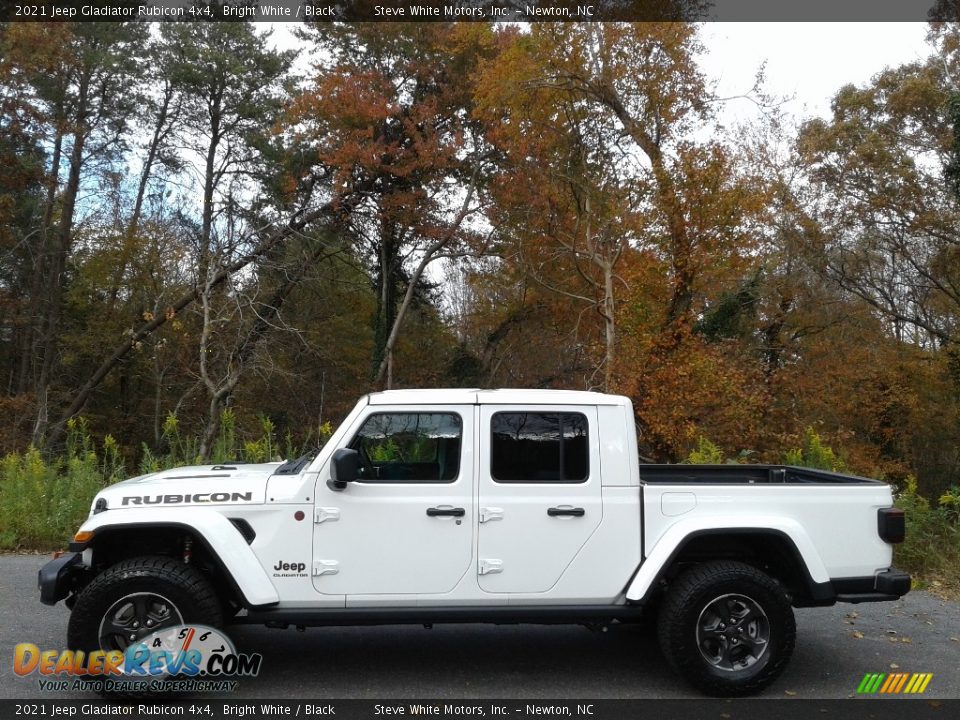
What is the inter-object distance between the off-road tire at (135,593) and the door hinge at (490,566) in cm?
155

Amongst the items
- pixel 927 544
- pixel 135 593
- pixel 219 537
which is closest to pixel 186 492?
pixel 219 537

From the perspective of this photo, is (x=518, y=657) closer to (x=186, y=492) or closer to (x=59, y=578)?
(x=186, y=492)

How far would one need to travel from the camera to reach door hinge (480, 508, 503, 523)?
16.9 ft

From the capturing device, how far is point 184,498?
16.8 ft

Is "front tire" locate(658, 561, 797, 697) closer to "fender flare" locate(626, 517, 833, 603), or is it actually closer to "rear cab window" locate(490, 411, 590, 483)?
"fender flare" locate(626, 517, 833, 603)

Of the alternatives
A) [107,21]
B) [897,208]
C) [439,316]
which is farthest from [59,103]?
[897,208]

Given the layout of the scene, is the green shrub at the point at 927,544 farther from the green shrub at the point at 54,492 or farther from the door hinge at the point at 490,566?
the green shrub at the point at 54,492

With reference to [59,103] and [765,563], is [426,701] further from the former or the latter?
[59,103]

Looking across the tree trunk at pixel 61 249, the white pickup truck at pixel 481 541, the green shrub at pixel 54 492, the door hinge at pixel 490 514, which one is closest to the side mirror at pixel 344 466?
the white pickup truck at pixel 481 541

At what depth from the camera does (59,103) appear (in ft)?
89.9

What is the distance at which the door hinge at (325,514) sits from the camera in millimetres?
5078

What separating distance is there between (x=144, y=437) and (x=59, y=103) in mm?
11449

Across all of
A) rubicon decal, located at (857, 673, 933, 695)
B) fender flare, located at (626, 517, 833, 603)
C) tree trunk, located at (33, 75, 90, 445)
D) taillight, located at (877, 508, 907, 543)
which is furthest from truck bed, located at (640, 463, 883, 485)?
tree trunk, located at (33, 75, 90, 445)

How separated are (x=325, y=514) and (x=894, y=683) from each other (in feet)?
12.3
